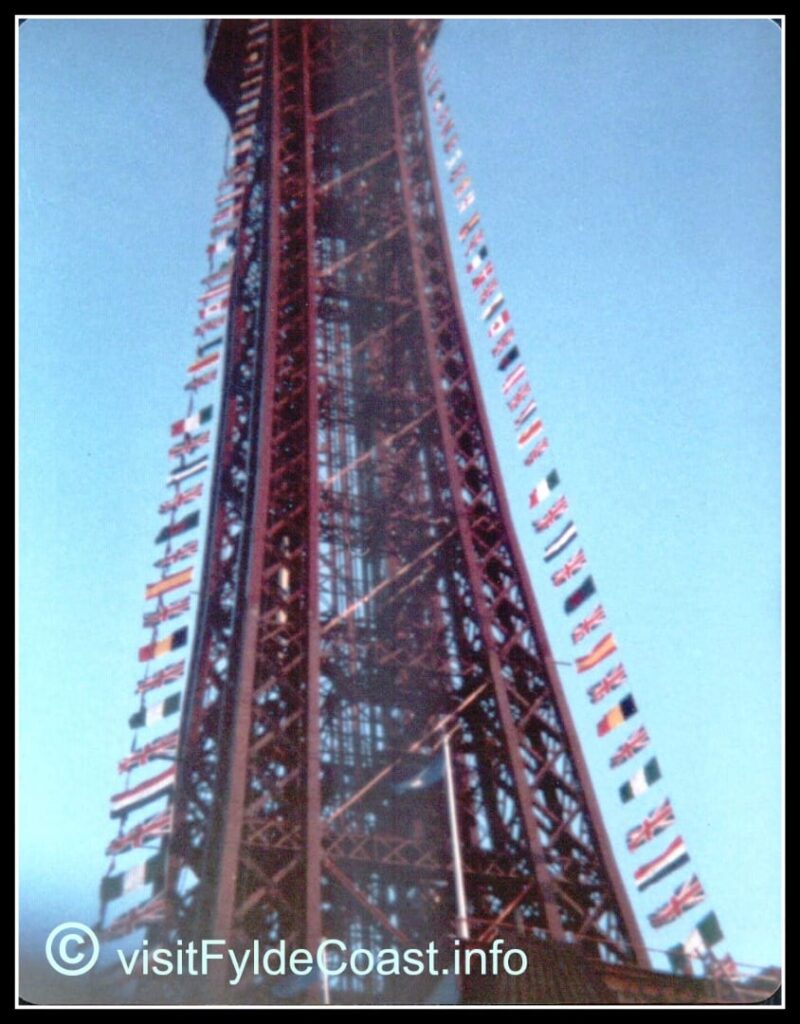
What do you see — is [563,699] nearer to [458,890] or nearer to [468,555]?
[468,555]

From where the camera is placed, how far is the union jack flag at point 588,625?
19.6 meters

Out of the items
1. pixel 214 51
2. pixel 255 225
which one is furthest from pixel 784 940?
pixel 214 51

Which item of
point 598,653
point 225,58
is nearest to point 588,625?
point 598,653

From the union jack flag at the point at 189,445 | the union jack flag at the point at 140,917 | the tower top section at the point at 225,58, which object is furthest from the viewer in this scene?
the tower top section at the point at 225,58

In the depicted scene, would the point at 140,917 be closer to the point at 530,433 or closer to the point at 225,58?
the point at 530,433

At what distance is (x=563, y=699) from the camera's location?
20641 millimetres

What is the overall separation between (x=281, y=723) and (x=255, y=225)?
597 inches

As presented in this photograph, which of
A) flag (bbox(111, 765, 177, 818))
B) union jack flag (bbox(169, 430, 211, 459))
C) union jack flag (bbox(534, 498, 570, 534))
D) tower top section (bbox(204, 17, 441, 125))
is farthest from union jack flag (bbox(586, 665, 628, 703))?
tower top section (bbox(204, 17, 441, 125))

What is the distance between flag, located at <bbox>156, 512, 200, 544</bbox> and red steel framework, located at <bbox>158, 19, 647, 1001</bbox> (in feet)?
3.42

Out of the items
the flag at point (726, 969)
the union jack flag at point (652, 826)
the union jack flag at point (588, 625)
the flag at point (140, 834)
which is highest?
the union jack flag at point (588, 625)

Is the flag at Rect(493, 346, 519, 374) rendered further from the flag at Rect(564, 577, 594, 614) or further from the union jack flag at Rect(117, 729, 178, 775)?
the union jack flag at Rect(117, 729, 178, 775)

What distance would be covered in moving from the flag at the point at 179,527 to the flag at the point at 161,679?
3.17m

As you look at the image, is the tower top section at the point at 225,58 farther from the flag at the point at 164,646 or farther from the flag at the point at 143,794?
the flag at the point at 143,794

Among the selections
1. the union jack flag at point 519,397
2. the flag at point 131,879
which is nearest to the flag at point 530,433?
the union jack flag at point 519,397
